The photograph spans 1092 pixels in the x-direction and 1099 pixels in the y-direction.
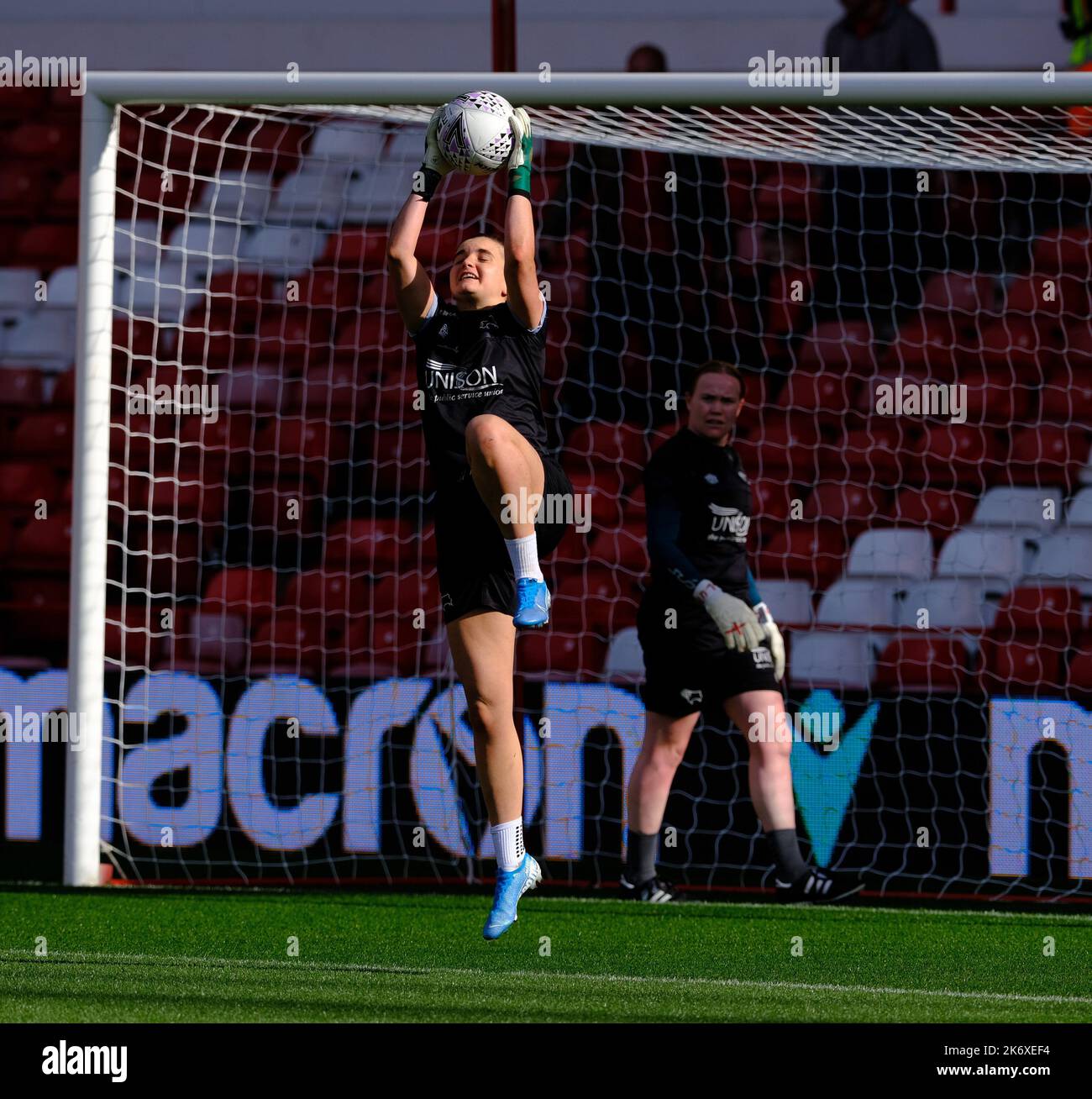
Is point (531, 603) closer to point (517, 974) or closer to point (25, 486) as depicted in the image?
point (517, 974)

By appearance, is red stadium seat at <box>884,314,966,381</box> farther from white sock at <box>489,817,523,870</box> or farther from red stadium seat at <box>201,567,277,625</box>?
white sock at <box>489,817,523,870</box>

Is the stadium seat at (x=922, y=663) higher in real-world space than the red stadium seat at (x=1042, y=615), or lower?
lower

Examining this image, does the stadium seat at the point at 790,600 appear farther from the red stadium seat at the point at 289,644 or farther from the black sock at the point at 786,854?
the red stadium seat at the point at 289,644

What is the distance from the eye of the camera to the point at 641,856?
239 inches

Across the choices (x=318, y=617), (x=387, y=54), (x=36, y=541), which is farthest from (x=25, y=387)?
Result: (x=387, y=54)

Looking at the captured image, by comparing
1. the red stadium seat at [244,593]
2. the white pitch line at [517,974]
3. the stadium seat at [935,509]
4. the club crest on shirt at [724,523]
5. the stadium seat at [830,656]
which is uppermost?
the stadium seat at [935,509]

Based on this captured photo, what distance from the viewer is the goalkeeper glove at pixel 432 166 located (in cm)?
445

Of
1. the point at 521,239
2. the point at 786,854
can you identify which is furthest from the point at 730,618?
the point at 521,239

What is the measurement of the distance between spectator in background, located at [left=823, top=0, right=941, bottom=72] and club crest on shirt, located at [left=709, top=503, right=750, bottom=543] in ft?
12.9

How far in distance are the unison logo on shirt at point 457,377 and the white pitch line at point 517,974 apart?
1.48m

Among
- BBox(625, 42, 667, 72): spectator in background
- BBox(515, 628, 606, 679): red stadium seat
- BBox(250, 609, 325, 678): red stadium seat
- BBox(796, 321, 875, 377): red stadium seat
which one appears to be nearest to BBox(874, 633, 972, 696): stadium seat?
BBox(515, 628, 606, 679): red stadium seat

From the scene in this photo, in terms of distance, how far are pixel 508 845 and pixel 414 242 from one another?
1530 millimetres

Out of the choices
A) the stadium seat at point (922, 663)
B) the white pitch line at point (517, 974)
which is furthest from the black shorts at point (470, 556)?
the stadium seat at point (922, 663)

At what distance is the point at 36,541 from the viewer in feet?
29.3
